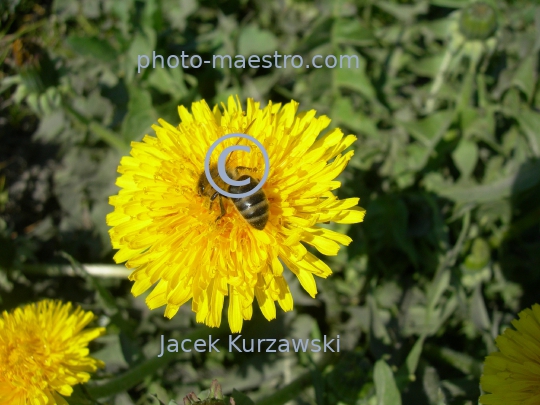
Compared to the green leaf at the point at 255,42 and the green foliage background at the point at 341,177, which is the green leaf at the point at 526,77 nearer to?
the green foliage background at the point at 341,177

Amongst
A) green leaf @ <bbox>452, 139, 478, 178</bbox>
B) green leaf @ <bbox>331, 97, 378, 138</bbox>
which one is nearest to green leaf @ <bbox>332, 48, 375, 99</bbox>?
green leaf @ <bbox>331, 97, 378, 138</bbox>

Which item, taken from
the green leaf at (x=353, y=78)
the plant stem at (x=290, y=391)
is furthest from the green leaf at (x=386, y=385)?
the green leaf at (x=353, y=78)

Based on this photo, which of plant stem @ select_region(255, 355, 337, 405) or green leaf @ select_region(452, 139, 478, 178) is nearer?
plant stem @ select_region(255, 355, 337, 405)

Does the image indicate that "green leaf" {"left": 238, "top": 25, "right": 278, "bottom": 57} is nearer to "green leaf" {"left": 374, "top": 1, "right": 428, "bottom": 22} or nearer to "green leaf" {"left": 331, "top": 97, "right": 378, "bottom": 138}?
"green leaf" {"left": 331, "top": 97, "right": 378, "bottom": 138}

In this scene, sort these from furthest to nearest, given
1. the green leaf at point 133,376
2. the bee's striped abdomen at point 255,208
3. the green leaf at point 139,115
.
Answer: the green leaf at point 139,115 → the green leaf at point 133,376 → the bee's striped abdomen at point 255,208

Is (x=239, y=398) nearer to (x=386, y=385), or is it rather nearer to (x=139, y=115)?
(x=386, y=385)

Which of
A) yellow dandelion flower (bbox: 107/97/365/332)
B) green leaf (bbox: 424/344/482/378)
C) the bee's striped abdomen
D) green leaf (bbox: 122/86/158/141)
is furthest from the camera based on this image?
green leaf (bbox: 122/86/158/141)

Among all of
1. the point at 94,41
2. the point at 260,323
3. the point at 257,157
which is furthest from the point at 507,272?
the point at 94,41
